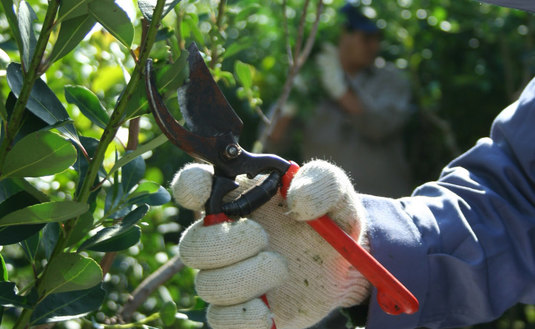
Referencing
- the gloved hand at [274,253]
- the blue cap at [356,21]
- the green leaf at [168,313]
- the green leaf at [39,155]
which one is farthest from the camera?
the blue cap at [356,21]

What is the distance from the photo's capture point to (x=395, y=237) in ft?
4.76

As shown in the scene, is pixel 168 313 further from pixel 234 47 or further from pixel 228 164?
pixel 234 47

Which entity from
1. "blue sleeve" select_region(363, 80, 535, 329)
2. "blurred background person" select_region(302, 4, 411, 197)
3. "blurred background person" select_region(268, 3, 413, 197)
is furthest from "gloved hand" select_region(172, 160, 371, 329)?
"blurred background person" select_region(302, 4, 411, 197)

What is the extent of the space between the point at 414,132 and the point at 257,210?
4.19 meters

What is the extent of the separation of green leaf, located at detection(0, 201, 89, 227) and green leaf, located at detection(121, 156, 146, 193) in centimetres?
30

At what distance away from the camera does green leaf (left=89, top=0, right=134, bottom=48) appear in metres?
1.05

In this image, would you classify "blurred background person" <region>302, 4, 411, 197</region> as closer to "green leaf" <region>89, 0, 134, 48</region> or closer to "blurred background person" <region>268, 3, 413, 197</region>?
"blurred background person" <region>268, 3, 413, 197</region>

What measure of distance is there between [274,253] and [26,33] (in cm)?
54

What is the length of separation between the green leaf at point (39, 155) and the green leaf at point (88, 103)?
181mm

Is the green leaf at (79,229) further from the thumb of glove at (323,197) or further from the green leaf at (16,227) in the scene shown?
the thumb of glove at (323,197)

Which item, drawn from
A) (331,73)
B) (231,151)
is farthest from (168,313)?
(331,73)

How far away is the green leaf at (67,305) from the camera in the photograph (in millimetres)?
1094

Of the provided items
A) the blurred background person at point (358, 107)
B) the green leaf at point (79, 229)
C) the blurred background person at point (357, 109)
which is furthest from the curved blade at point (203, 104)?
the blurred background person at point (358, 107)

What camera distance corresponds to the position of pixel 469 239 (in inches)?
58.9
